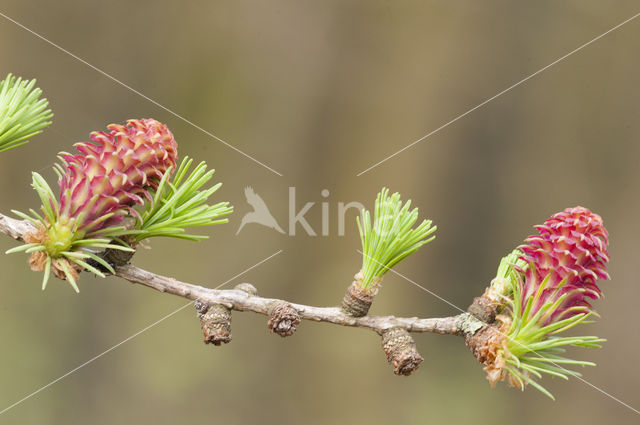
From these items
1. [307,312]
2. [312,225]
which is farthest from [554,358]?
[312,225]

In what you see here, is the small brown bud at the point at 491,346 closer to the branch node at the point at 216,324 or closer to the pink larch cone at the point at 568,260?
the pink larch cone at the point at 568,260

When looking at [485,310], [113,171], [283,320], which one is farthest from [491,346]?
[113,171]

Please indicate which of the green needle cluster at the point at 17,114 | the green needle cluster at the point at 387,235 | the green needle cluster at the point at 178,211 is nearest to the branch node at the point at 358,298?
the green needle cluster at the point at 387,235

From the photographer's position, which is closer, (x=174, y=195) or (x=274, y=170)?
(x=174, y=195)

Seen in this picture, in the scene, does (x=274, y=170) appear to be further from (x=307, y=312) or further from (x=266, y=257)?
(x=307, y=312)

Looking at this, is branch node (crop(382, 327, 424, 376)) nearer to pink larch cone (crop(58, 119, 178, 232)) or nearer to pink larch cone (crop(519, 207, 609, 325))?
pink larch cone (crop(519, 207, 609, 325))

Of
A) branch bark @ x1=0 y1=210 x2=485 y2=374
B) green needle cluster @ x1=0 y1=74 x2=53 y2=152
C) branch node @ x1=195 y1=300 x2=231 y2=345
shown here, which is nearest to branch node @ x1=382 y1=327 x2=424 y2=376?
branch bark @ x1=0 y1=210 x2=485 y2=374
